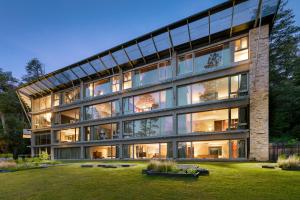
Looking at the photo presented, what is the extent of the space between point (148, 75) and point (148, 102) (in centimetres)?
370

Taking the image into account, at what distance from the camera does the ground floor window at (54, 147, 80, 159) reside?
115ft

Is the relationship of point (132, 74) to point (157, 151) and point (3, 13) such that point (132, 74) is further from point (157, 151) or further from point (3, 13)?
point (3, 13)

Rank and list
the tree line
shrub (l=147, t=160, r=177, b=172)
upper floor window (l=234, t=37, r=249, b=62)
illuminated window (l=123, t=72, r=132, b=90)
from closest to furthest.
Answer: shrub (l=147, t=160, r=177, b=172), upper floor window (l=234, t=37, r=249, b=62), the tree line, illuminated window (l=123, t=72, r=132, b=90)

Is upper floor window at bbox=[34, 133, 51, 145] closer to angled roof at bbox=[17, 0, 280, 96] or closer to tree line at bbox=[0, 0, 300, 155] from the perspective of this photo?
tree line at bbox=[0, 0, 300, 155]

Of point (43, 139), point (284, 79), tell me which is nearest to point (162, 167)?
point (284, 79)

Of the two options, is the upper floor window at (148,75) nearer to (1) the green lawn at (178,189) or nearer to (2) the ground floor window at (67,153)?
(2) the ground floor window at (67,153)

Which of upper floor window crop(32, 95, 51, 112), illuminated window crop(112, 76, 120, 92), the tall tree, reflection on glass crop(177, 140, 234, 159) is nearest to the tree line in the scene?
the tall tree

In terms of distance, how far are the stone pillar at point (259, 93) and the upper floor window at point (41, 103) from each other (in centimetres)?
3595

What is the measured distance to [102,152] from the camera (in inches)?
1278

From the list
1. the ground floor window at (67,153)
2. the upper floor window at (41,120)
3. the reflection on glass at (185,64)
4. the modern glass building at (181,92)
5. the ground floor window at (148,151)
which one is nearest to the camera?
the modern glass building at (181,92)

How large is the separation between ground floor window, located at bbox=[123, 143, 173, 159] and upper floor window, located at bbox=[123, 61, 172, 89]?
8.25 m

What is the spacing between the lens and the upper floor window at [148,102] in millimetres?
27000

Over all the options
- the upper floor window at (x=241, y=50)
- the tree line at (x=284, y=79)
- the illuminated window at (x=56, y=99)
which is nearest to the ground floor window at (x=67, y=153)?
the illuminated window at (x=56, y=99)

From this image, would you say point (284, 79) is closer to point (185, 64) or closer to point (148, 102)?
point (185, 64)
